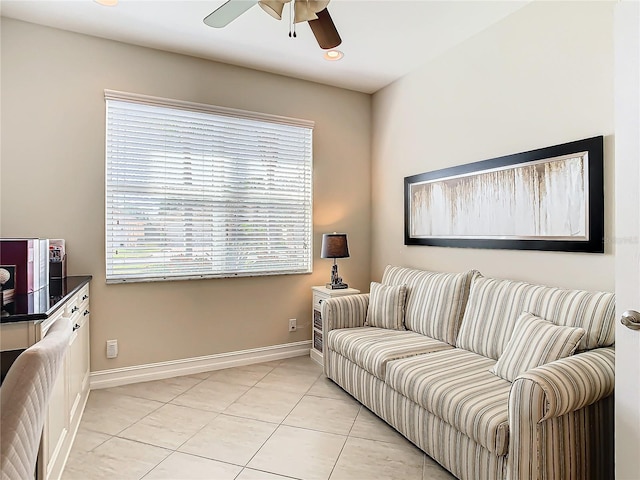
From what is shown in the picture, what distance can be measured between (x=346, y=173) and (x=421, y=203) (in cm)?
96

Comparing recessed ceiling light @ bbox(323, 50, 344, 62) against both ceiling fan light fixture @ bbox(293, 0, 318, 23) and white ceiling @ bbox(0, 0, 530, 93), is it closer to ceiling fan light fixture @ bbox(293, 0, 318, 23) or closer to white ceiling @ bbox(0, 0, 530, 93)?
white ceiling @ bbox(0, 0, 530, 93)

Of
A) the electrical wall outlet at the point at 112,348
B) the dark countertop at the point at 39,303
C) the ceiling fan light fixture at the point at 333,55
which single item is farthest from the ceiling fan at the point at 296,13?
the electrical wall outlet at the point at 112,348

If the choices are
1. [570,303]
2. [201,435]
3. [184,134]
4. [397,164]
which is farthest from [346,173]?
[201,435]

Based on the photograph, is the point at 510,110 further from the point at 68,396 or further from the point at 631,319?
the point at 68,396

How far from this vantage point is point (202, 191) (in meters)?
3.39

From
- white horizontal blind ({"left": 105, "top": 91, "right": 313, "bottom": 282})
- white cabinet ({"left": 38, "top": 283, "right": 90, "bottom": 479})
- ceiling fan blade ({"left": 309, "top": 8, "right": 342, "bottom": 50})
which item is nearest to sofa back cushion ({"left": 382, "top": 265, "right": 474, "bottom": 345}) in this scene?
white horizontal blind ({"left": 105, "top": 91, "right": 313, "bottom": 282})

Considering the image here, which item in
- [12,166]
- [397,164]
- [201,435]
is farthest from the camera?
[397,164]

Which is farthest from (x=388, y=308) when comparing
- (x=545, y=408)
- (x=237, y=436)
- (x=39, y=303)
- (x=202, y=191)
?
(x=39, y=303)

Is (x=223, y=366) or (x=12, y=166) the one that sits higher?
(x=12, y=166)

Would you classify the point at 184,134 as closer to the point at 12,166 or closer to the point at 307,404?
the point at 12,166

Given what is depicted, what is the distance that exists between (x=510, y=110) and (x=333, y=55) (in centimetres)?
152

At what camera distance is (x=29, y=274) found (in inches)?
79.8

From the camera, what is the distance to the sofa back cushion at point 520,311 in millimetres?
1930

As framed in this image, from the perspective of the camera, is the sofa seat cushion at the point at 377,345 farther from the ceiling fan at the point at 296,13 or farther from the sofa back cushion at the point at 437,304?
the ceiling fan at the point at 296,13
